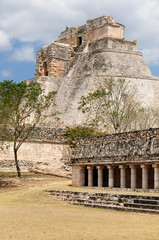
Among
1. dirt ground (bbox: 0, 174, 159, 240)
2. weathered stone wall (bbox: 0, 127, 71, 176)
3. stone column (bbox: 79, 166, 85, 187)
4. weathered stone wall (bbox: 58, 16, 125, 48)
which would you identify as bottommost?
dirt ground (bbox: 0, 174, 159, 240)

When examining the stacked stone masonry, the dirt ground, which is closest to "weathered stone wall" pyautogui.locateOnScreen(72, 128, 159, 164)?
the stacked stone masonry

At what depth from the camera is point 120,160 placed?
62.6 ft

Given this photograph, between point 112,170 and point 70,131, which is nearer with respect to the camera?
point 112,170

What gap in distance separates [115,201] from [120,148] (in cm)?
415

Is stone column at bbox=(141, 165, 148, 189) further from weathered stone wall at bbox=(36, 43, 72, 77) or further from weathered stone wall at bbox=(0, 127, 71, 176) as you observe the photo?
weathered stone wall at bbox=(36, 43, 72, 77)

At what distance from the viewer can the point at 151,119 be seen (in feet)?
141

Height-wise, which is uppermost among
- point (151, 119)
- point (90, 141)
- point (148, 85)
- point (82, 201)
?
point (148, 85)

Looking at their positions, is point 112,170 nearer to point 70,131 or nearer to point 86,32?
point 70,131

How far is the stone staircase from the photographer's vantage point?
1395cm

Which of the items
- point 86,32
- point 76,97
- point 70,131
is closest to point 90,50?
point 86,32

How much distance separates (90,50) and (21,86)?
3076 cm

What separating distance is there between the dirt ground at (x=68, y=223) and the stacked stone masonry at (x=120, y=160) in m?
3.18

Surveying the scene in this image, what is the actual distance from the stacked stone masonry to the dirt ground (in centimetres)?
318

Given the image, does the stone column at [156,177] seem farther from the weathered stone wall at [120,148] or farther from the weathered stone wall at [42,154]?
the weathered stone wall at [42,154]
